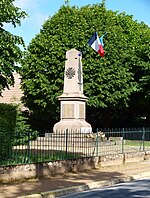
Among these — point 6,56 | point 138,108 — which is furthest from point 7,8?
point 138,108

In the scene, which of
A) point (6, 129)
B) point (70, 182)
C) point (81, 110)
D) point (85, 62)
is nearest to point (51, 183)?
point (70, 182)

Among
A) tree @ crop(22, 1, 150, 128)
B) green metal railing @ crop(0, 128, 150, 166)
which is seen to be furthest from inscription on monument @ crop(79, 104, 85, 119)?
tree @ crop(22, 1, 150, 128)

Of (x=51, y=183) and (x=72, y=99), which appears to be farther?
(x=72, y=99)

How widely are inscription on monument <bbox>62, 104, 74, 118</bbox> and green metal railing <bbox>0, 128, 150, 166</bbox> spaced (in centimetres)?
185

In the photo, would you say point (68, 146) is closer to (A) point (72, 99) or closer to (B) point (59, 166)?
(B) point (59, 166)

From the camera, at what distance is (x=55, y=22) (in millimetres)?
33281

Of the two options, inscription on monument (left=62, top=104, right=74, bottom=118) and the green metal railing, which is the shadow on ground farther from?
inscription on monument (left=62, top=104, right=74, bottom=118)

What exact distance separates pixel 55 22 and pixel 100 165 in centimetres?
1969

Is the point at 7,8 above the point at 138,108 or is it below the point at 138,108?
above

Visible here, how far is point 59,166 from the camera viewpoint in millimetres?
13805

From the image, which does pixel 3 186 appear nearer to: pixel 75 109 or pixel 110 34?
pixel 75 109

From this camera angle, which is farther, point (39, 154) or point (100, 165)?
point (100, 165)

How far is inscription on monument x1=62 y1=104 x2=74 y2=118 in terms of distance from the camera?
22389mm

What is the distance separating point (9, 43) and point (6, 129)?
27.0 feet
